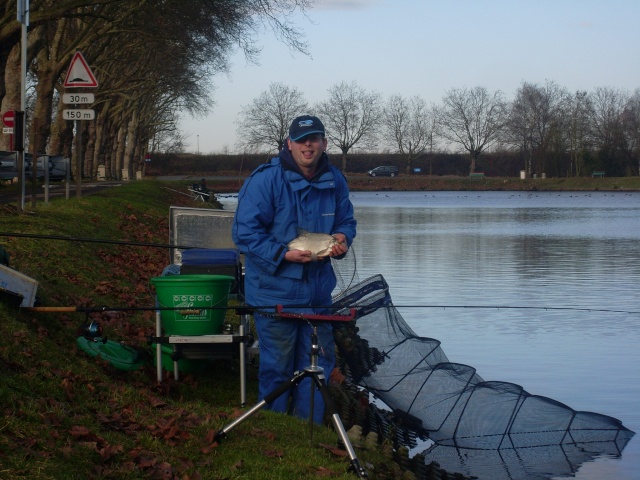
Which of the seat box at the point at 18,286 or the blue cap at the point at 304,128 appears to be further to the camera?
the seat box at the point at 18,286

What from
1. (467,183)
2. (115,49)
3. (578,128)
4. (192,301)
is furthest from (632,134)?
(192,301)

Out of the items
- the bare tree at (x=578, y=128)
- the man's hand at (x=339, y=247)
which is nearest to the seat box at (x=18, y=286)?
the man's hand at (x=339, y=247)

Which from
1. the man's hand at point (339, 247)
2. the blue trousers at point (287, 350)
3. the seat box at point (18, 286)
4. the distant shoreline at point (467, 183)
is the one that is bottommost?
the distant shoreline at point (467, 183)

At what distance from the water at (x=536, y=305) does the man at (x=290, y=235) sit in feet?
2.67

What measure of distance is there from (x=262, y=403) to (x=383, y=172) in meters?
113

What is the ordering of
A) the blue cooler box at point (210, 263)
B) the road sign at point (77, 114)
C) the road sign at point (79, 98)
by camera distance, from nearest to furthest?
the blue cooler box at point (210, 263), the road sign at point (79, 98), the road sign at point (77, 114)

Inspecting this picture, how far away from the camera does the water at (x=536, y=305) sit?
1184 centimetres

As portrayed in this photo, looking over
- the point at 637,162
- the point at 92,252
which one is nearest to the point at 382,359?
the point at 92,252

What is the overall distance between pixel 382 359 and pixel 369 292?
24.7 inches

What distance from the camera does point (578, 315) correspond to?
16953 mm

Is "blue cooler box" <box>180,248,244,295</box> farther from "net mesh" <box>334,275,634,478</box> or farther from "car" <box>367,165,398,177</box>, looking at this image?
"car" <box>367,165,398,177</box>

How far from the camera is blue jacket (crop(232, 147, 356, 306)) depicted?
7.67m

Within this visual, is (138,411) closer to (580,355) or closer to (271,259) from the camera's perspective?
(271,259)

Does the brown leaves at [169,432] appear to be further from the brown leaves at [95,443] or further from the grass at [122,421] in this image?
the brown leaves at [95,443]
